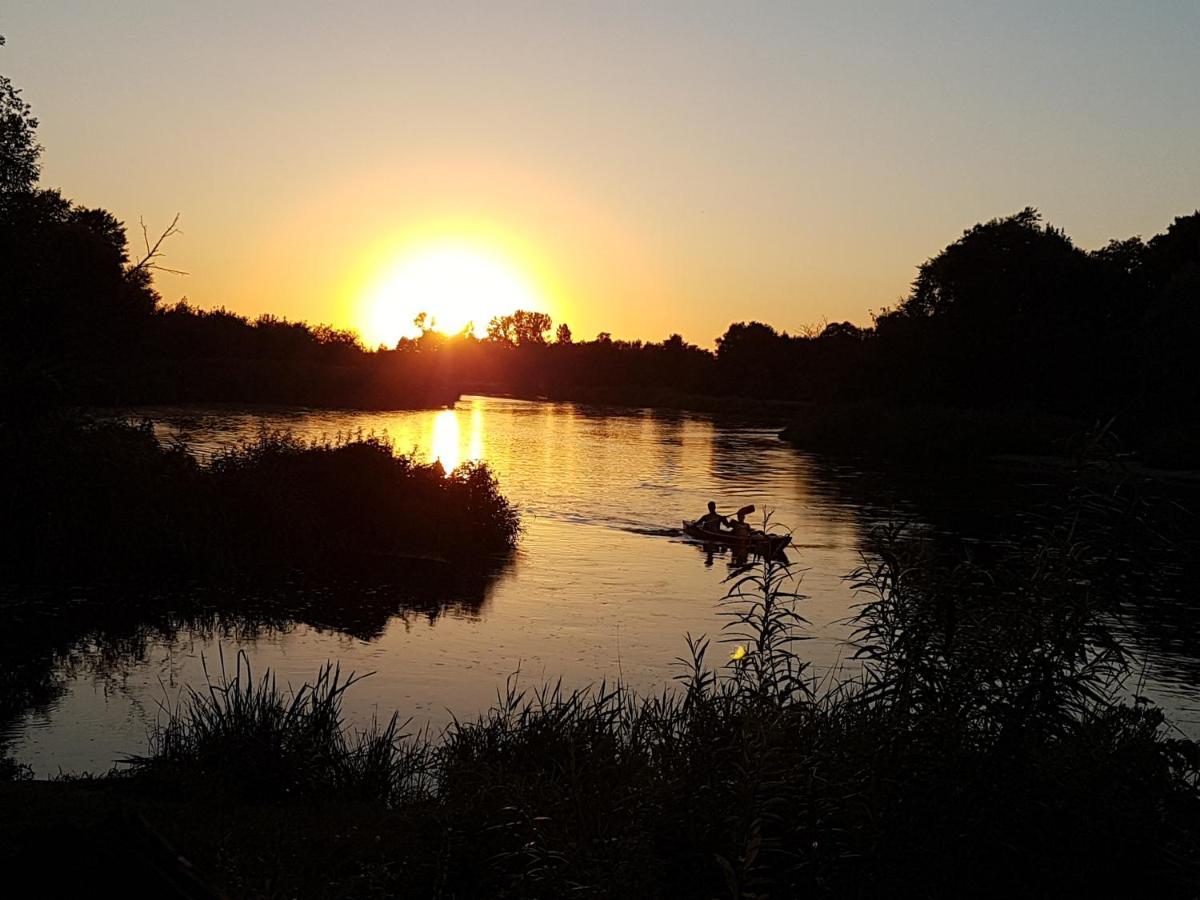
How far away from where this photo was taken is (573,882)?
20.1 ft

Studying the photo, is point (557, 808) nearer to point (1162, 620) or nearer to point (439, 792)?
point (439, 792)

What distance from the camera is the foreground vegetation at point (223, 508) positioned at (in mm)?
21016

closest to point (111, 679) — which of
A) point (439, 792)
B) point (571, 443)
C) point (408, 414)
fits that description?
point (439, 792)

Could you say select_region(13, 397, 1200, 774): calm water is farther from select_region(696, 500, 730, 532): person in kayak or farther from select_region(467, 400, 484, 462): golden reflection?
select_region(467, 400, 484, 462): golden reflection

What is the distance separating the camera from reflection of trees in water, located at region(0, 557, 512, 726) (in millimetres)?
15344

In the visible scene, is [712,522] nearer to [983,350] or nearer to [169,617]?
[169,617]

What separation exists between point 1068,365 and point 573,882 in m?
69.6

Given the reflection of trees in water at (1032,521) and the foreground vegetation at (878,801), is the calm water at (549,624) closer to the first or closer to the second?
the reflection of trees in water at (1032,521)

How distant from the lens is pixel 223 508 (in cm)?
2364

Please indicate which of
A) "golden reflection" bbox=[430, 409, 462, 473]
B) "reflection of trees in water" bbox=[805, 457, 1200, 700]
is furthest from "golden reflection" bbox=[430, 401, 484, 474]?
"reflection of trees in water" bbox=[805, 457, 1200, 700]

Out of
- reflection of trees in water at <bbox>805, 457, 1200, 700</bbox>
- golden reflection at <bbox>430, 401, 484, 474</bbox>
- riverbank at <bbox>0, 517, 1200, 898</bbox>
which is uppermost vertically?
riverbank at <bbox>0, 517, 1200, 898</bbox>

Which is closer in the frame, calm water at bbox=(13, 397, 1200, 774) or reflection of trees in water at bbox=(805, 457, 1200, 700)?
reflection of trees in water at bbox=(805, 457, 1200, 700)

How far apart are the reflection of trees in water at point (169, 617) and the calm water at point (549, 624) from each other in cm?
10

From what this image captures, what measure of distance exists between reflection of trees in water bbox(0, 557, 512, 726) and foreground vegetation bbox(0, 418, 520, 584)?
139 centimetres
